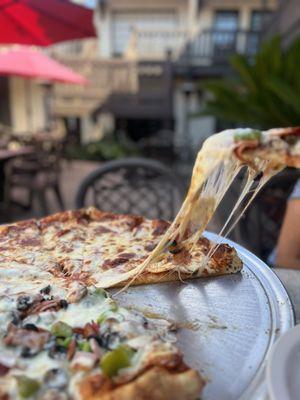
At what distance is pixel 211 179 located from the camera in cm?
118

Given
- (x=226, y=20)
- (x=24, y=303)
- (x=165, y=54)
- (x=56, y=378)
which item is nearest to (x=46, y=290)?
(x=24, y=303)

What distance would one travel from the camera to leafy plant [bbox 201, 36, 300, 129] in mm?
3498

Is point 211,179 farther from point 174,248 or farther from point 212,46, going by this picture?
point 212,46

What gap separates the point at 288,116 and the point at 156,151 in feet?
18.2

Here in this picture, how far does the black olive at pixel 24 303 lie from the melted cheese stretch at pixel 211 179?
0.27 m

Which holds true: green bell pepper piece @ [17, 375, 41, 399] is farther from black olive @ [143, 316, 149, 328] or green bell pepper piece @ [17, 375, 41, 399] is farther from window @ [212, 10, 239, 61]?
window @ [212, 10, 239, 61]

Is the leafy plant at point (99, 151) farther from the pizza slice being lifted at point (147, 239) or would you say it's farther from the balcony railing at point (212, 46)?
the pizza slice being lifted at point (147, 239)

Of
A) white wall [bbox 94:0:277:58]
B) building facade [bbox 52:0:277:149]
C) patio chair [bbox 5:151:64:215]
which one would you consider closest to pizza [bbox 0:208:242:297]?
patio chair [bbox 5:151:64:215]

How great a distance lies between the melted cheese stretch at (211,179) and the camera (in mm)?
1053

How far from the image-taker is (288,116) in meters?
3.73

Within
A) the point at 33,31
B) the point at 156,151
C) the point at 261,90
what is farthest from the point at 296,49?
the point at 156,151

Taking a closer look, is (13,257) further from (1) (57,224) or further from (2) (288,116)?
(2) (288,116)

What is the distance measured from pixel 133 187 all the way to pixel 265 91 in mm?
1769

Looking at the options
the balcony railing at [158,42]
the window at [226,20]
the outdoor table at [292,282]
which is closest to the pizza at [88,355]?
the outdoor table at [292,282]
